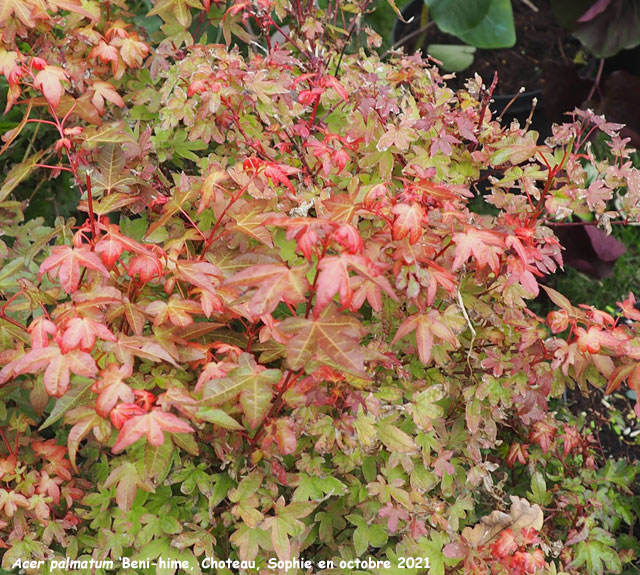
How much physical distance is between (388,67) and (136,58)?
500 mm

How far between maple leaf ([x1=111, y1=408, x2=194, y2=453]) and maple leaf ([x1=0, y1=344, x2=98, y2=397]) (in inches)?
3.5

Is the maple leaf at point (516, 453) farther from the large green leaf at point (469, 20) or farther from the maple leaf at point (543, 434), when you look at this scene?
the large green leaf at point (469, 20)

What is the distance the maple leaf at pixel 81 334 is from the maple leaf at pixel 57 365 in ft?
0.05

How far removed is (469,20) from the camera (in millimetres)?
2260

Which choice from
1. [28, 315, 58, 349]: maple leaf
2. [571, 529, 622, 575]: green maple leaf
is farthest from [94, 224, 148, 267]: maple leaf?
[571, 529, 622, 575]: green maple leaf

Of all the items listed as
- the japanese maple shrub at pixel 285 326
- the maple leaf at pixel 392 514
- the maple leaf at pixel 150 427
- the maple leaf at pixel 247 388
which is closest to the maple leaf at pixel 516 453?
the japanese maple shrub at pixel 285 326

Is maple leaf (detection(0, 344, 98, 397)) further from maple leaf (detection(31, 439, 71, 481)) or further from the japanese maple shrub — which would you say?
maple leaf (detection(31, 439, 71, 481))


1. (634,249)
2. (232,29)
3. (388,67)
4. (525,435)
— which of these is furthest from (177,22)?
(634,249)

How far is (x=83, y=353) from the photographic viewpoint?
0.91m

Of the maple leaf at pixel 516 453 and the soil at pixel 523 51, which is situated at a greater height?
the soil at pixel 523 51

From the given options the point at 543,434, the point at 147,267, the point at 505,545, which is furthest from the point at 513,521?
the point at 147,267

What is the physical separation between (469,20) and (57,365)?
6.11 feet

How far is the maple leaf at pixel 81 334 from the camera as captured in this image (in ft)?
2.90

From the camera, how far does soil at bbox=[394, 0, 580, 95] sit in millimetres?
2904
